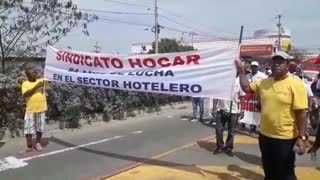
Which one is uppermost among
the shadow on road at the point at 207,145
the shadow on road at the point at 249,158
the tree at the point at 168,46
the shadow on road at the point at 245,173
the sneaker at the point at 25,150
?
the tree at the point at 168,46

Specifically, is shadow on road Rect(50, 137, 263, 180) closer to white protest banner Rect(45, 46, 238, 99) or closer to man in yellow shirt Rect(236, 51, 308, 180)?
white protest banner Rect(45, 46, 238, 99)

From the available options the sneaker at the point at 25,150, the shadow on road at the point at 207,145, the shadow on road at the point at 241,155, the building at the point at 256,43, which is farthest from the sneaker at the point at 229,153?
the building at the point at 256,43

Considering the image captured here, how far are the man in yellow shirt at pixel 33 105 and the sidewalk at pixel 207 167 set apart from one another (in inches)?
103

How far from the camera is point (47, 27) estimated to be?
599 inches

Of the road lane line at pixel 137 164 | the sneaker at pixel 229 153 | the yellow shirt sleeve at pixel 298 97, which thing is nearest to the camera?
the yellow shirt sleeve at pixel 298 97

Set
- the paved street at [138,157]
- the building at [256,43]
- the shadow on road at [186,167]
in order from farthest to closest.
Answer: the building at [256,43] < the paved street at [138,157] < the shadow on road at [186,167]

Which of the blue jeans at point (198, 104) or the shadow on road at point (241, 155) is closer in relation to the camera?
the shadow on road at point (241, 155)

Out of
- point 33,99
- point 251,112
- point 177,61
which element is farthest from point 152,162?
point 251,112

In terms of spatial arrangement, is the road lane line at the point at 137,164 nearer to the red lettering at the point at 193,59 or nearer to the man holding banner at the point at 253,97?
the man holding banner at the point at 253,97

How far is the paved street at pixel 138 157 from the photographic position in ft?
25.5

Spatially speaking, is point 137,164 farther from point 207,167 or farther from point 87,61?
point 87,61

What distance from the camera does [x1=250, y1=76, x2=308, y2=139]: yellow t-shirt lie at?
214 inches

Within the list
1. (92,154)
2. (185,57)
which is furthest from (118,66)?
(92,154)

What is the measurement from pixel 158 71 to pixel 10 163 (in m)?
3.11
